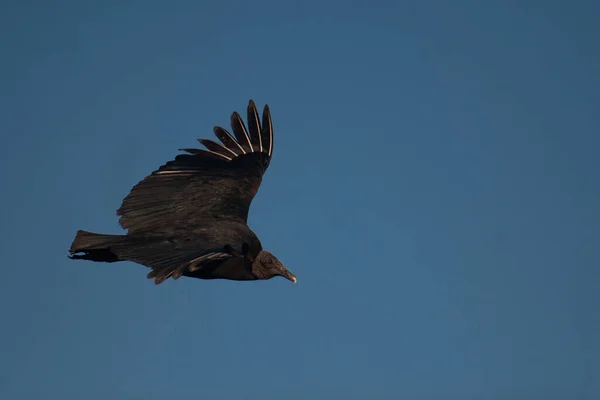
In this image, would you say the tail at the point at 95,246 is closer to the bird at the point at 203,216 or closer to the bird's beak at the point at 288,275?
the bird at the point at 203,216

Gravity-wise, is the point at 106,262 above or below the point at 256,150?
below

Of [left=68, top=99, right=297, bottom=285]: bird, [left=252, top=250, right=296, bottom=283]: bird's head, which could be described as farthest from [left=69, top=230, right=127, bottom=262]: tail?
[left=252, top=250, right=296, bottom=283]: bird's head

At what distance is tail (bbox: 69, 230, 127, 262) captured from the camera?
511 inches

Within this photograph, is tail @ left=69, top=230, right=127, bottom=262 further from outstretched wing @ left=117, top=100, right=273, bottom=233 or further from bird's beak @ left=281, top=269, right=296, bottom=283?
bird's beak @ left=281, top=269, right=296, bottom=283

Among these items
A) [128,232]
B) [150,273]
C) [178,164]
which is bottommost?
[150,273]

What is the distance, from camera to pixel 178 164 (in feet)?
48.8

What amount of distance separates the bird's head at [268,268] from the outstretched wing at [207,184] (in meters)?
0.99

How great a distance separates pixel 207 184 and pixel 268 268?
2035mm

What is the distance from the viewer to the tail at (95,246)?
1298 cm

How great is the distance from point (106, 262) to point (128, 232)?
1.69 ft

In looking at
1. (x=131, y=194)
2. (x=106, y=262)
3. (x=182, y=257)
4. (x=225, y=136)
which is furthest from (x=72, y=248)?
(x=225, y=136)

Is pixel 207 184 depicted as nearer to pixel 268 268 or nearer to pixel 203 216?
pixel 203 216

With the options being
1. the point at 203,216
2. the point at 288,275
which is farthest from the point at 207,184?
the point at 288,275

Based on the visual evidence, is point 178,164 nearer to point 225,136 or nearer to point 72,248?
point 225,136
